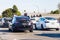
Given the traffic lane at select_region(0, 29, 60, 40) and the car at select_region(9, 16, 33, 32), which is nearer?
the traffic lane at select_region(0, 29, 60, 40)

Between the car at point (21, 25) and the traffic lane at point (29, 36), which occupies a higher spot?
the car at point (21, 25)

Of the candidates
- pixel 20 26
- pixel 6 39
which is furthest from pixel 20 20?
pixel 6 39

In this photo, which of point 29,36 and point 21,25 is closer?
point 29,36

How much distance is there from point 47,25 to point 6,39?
9141mm

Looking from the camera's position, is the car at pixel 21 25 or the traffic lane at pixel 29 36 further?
the car at pixel 21 25

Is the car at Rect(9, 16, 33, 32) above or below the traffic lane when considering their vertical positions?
above

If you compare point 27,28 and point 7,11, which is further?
point 7,11

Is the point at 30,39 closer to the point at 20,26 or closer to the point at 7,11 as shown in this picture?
the point at 20,26

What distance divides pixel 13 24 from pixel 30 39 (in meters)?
7.17

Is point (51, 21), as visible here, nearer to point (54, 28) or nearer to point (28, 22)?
point (54, 28)

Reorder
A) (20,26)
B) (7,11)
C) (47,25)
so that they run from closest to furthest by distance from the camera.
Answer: (20,26) < (47,25) < (7,11)

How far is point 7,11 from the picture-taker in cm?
11819

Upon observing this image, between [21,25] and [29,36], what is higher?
[21,25]

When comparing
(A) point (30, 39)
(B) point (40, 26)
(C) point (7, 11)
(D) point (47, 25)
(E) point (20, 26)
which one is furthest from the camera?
(C) point (7, 11)
